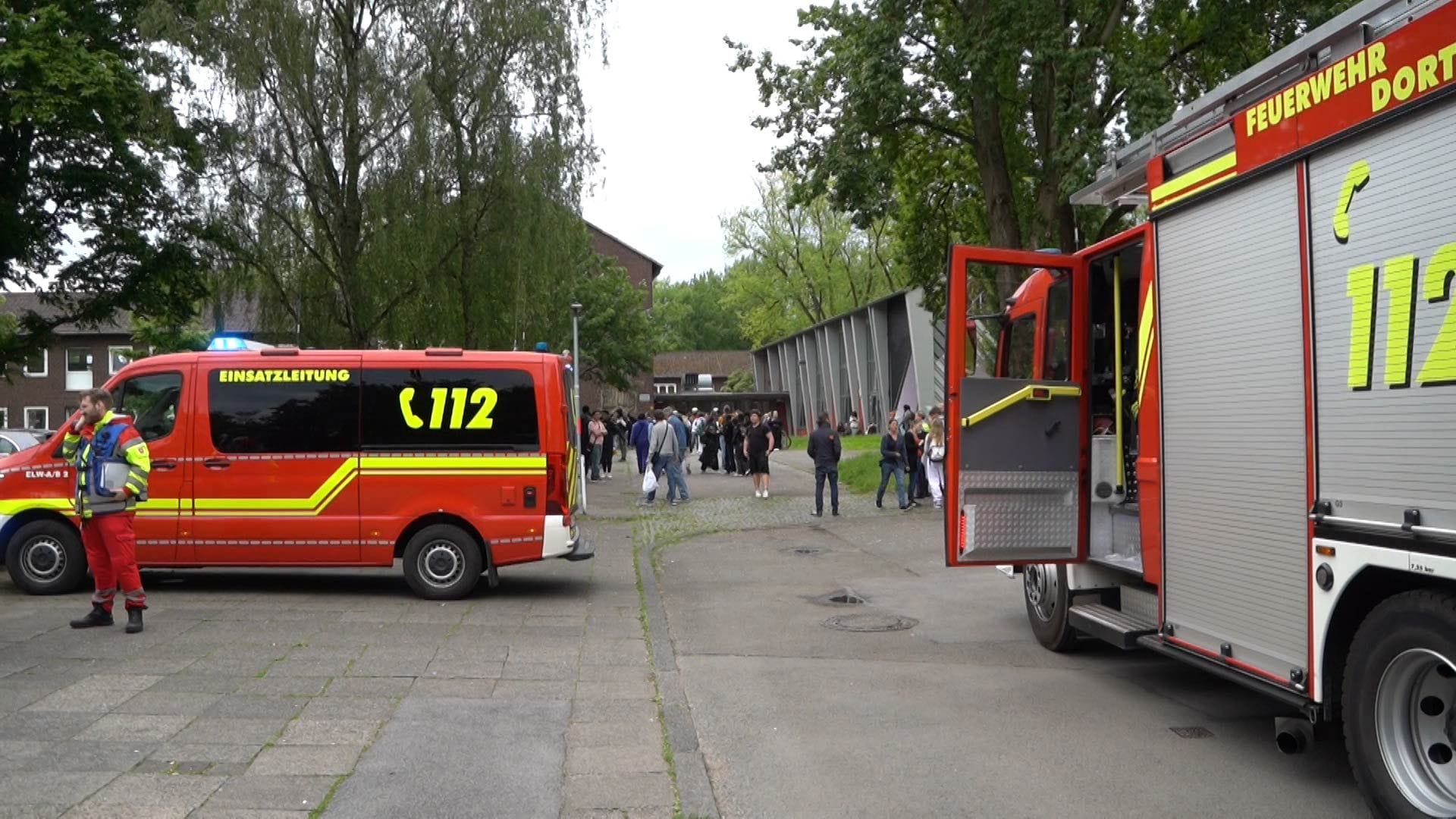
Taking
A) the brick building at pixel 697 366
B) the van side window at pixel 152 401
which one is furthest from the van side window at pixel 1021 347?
the brick building at pixel 697 366

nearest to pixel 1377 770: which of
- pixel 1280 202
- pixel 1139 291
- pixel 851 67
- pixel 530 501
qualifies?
pixel 1280 202

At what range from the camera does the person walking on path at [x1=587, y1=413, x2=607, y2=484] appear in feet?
94.2

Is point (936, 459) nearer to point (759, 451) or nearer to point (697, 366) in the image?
point (759, 451)

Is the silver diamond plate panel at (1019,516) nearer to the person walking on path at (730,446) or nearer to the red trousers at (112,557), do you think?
the red trousers at (112,557)

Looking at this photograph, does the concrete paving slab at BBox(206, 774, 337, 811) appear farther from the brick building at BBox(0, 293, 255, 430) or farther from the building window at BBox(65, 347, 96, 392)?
the building window at BBox(65, 347, 96, 392)

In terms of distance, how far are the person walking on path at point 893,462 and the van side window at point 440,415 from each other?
10.4 meters

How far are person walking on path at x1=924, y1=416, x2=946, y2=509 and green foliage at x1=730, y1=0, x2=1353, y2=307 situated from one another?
9.41 feet

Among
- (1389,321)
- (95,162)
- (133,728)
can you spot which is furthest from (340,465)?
(95,162)

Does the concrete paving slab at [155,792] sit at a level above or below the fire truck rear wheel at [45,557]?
below

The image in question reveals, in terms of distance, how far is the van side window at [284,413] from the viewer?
10.7 metres

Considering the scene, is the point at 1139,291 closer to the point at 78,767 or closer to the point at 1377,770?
the point at 1377,770

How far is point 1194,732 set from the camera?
21.4ft

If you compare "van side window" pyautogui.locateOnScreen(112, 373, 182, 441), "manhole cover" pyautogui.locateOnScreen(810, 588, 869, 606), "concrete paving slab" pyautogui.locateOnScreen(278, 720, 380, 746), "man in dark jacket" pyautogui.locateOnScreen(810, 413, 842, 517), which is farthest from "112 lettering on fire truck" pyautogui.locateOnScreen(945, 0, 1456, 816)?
"man in dark jacket" pyautogui.locateOnScreen(810, 413, 842, 517)

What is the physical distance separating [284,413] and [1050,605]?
6702 millimetres
